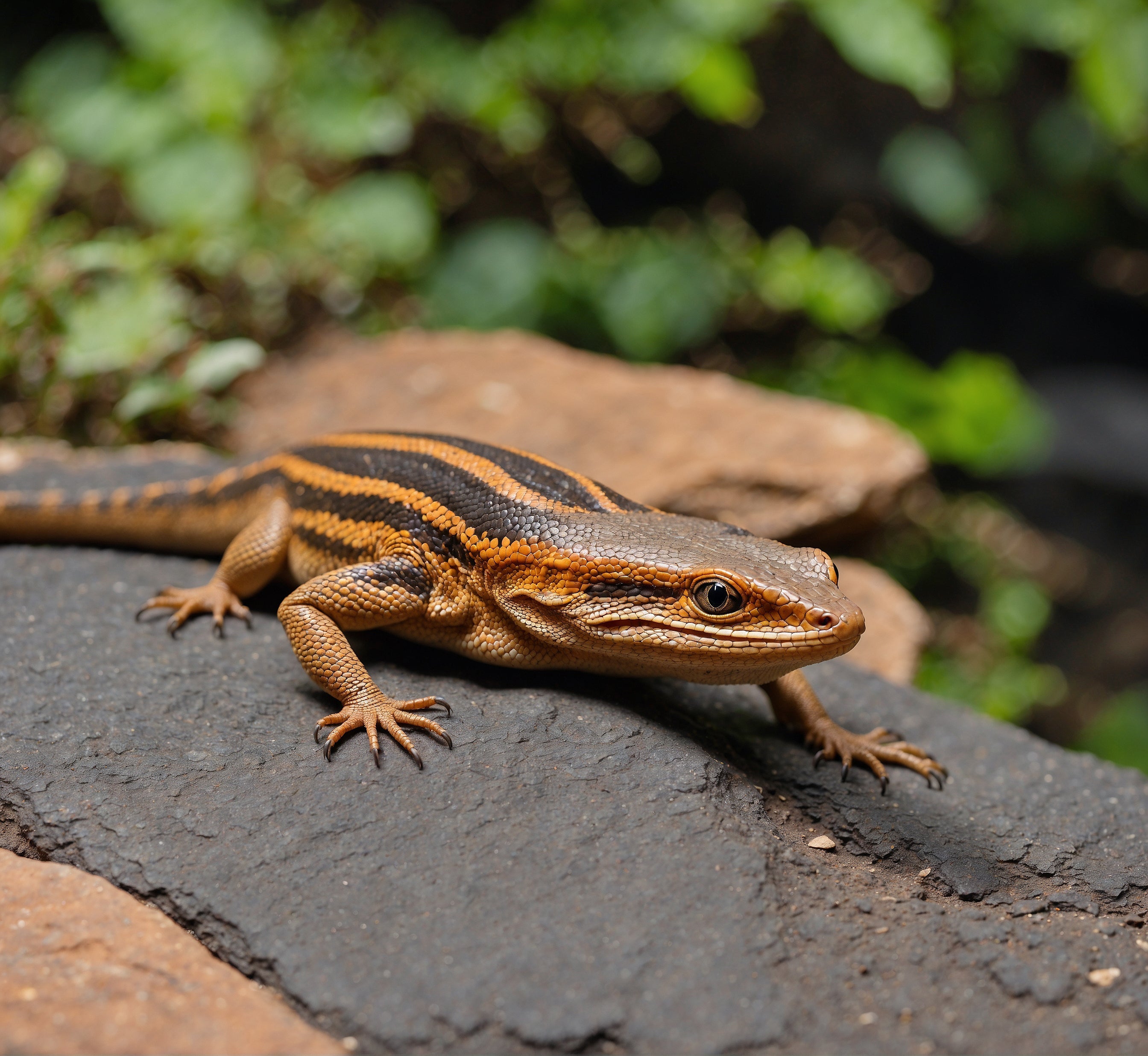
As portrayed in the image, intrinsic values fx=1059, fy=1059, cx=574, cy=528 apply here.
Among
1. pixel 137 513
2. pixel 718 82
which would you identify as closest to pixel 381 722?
pixel 137 513

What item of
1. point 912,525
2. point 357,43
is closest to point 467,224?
point 357,43

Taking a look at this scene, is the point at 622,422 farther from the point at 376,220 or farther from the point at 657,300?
the point at 376,220

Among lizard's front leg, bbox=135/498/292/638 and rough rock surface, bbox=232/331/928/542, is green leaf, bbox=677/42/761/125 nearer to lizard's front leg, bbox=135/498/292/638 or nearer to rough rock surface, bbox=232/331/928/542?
rough rock surface, bbox=232/331/928/542

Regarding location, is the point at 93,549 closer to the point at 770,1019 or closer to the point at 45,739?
the point at 45,739

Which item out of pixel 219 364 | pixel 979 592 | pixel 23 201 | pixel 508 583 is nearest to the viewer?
pixel 508 583

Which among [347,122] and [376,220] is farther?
[376,220]

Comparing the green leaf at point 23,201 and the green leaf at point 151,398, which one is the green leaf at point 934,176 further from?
the green leaf at point 23,201

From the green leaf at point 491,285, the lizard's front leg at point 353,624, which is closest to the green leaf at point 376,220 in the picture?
the green leaf at point 491,285
